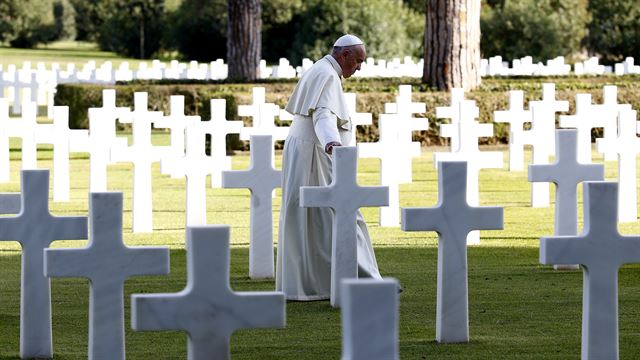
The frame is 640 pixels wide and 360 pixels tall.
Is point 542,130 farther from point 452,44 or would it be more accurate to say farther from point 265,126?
point 452,44

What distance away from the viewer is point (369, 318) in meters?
4.47

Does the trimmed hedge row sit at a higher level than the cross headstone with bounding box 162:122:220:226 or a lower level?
higher

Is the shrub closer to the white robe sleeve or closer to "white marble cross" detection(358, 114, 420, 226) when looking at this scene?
"white marble cross" detection(358, 114, 420, 226)

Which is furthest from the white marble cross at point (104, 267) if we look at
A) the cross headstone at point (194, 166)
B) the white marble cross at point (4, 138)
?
the white marble cross at point (4, 138)

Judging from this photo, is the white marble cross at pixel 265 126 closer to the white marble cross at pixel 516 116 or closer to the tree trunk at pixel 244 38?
the white marble cross at pixel 516 116

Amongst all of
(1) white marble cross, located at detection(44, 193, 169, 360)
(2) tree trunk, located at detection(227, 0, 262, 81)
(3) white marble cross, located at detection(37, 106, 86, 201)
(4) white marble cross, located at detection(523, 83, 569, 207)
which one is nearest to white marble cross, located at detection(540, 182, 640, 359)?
(1) white marble cross, located at detection(44, 193, 169, 360)

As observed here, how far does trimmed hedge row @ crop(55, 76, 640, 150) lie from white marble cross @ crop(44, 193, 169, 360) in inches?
562

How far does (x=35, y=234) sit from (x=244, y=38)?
2109 centimetres

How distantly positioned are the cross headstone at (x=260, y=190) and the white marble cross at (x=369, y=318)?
5.77 meters

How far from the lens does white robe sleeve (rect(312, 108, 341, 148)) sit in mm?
9422

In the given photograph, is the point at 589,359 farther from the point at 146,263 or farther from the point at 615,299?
the point at 146,263

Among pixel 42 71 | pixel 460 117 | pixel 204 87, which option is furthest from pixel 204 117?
pixel 42 71

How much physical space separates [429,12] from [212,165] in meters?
8.82

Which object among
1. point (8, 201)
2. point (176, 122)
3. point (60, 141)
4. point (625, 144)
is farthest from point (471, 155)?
point (8, 201)
